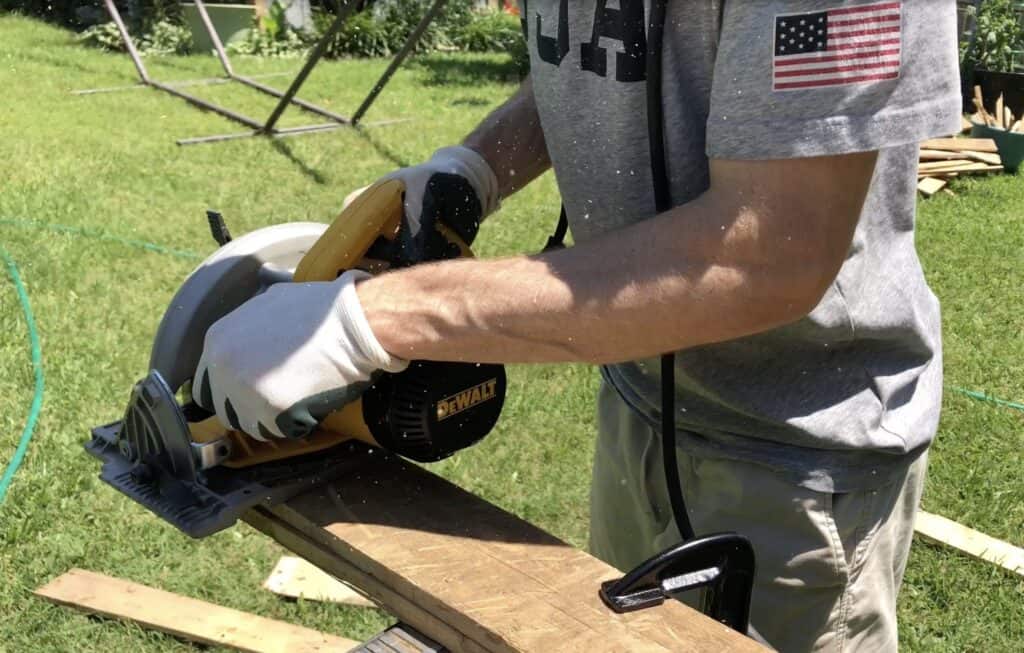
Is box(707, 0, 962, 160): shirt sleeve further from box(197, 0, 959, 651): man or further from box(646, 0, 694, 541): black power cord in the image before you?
box(646, 0, 694, 541): black power cord

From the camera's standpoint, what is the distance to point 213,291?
1.74 meters

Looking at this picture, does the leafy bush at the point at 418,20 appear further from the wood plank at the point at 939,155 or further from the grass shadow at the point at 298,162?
the wood plank at the point at 939,155

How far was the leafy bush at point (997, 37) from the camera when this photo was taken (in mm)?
8266

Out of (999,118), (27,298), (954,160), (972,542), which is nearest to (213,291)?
(972,542)

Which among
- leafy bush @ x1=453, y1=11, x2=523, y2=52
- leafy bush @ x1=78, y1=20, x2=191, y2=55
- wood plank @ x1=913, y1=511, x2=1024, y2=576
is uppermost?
leafy bush @ x1=78, y1=20, x2=191, y2=55

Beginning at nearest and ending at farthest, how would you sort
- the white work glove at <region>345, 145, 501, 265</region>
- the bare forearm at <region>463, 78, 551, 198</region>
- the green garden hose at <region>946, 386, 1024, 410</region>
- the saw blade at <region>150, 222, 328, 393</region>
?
the white work glove at <region>345, 145, 501, 265</region>, the saw blade at <region>150, 222, 328, 393</region>, the bare forearm at <region>463, 78, 551, 198</region>, the green garden hose at <region>946, 386, 1024, 410</region>

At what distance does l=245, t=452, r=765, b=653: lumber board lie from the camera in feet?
3.74

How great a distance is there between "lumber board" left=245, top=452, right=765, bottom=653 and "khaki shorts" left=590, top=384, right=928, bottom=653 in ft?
1.12

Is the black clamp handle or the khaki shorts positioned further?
the khaki shorts

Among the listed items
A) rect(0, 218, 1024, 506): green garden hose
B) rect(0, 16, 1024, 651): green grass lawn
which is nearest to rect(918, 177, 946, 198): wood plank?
rect(0, 16, 1024, 651): green grass lawn

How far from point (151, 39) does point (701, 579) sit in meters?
11.7

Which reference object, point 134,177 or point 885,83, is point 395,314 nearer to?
point 885,83

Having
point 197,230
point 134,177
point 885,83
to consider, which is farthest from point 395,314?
point 134,177

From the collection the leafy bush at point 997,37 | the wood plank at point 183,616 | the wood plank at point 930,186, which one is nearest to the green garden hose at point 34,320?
the wood plank at point 183,616
